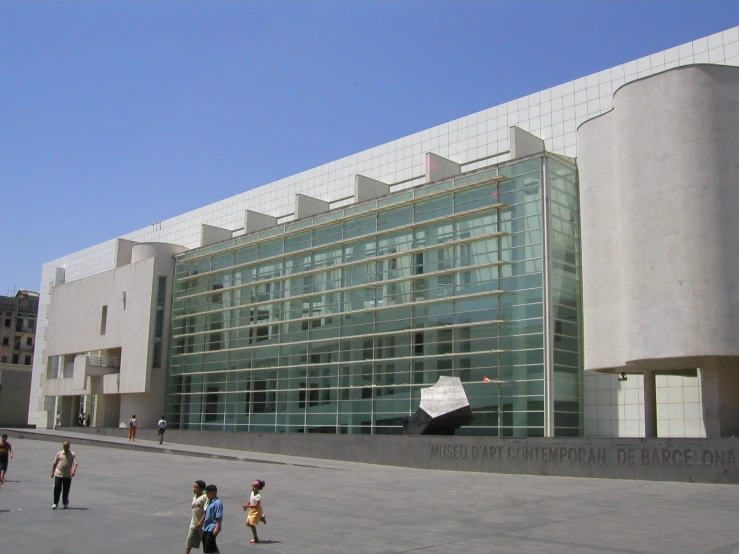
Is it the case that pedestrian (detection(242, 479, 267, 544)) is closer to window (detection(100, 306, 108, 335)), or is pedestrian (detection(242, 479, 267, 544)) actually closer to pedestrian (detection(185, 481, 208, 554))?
pedestrian (detection(185, 481, 208, 554))

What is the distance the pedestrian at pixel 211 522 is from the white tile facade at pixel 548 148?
78.3 feet

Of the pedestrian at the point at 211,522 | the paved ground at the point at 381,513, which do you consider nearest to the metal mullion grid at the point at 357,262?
the paved ground at the point at 381,513

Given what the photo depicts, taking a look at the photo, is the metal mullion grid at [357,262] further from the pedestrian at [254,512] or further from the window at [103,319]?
the pedestrian at [254,512]

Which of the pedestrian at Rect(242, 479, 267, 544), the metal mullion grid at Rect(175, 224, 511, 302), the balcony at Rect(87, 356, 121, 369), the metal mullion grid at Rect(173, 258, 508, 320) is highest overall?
the metal mullion grid at Rect(175, 224, 511, 302)

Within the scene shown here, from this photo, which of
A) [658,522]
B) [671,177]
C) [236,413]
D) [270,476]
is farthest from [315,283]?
[658,522]

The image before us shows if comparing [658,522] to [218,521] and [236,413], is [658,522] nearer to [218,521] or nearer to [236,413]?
[218,521]

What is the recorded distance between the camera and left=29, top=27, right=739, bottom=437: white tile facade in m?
31.6

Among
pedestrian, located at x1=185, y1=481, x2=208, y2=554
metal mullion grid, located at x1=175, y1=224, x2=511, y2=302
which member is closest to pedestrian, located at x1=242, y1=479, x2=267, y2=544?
pedestrian, located at x1=185, y1=481, x2=208, y2=554

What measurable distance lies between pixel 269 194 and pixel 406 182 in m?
13.1

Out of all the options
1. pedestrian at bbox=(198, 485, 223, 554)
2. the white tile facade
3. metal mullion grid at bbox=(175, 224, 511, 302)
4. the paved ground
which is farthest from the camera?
metal mullion grid at bbox=(175, 224, 511, 302)

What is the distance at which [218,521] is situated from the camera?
11.3 meters

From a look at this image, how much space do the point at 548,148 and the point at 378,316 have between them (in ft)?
37.4

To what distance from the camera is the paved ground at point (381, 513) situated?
13.1 m

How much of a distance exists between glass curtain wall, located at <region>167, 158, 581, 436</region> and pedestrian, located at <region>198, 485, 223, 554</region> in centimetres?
2216
